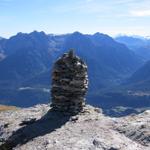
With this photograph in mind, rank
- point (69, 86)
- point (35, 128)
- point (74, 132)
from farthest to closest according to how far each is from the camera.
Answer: point (69, 86), point (35, 128), point (74, 132)

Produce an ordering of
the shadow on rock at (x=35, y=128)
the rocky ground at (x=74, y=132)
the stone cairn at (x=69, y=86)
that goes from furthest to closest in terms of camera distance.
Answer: the stone cairn at (x=69, y=86) → the shadow on rock at (x=35, y=128) → the rocky ground at (x=74, y=132)

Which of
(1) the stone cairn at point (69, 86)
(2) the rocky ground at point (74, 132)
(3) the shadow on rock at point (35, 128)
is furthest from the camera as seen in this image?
(1) the stone cairn at point (69, 86)

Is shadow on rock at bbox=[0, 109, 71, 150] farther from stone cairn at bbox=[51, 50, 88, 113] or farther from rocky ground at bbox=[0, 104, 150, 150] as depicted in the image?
stone cairn at bbox=[51, 50, 88, 113]

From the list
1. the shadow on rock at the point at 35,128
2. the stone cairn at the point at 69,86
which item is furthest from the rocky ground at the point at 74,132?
the stone cairn at the point at 69,86

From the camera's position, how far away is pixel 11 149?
1797 inches

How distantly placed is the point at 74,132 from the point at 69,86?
10.4 metres

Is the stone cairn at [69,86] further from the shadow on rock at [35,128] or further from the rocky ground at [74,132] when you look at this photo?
the shadow on rock at [35,128]

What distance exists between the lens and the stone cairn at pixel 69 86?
5697 centimetres

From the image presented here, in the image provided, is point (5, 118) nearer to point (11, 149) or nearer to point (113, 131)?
point (11, 149)

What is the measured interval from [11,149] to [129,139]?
40.2 ft

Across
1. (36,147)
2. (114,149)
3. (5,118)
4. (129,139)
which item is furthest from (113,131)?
(5,118)

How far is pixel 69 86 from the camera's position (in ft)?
187

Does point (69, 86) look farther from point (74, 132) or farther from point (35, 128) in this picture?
point (74, 132)

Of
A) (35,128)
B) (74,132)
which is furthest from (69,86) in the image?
(74,132)
